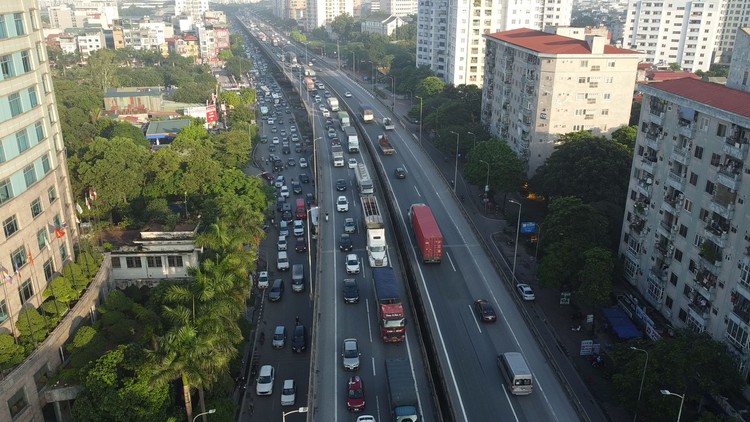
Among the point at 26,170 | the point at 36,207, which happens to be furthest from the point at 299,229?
the point at 26,170

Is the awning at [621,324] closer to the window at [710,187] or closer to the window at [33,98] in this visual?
the window at [710,187]

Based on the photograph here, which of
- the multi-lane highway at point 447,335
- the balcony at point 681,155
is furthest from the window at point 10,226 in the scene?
the balcony at point 681,155

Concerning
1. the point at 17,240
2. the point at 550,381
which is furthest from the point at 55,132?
the point at 550,381

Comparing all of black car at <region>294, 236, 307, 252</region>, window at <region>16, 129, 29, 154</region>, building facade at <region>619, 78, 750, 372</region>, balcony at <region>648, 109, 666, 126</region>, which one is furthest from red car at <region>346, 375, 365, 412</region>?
balcony at <region>648, 109, 666, 126</region>

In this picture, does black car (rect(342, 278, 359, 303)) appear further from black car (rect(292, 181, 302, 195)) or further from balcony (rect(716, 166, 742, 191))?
black car (rect(292, 181, 302, 195))

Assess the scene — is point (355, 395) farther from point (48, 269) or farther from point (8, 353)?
point (48, 269)

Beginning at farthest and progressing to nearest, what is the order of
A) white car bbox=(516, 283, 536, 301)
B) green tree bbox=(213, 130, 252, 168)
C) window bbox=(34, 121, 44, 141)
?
1. green tree bbox=(213, 130, 252, 168)
2. white car bbox=(516, 283, 536, 301)
3. window bbox=(34, 121, 44, 141)

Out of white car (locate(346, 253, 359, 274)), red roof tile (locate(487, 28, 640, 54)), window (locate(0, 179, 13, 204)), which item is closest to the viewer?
window (locate(0, 179, 13, 204))

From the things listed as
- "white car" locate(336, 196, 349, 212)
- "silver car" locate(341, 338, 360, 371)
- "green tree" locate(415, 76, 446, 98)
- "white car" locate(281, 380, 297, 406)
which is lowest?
"white car" locate(281, 380, 297, 406)

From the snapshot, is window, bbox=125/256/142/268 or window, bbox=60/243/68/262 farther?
window, bbox=125/256/142/268
